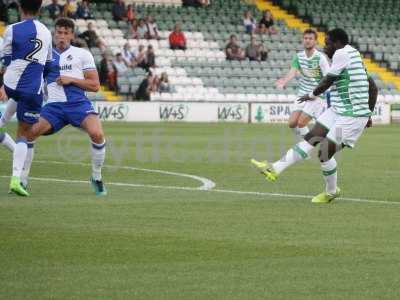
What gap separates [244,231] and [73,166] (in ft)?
28.5

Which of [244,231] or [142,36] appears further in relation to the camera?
[142,36]

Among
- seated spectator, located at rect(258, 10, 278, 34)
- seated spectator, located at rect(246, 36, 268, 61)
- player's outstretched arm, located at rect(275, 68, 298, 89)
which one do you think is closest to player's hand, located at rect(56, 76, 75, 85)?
player's outstretched arm, located at rect(275, 68, 298, 89)

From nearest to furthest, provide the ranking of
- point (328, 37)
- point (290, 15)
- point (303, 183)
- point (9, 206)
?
1. point (9, 206)
2. point (328, 37)
3. point (303, 183)
4. point (290, 15)

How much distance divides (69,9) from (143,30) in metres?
3.08

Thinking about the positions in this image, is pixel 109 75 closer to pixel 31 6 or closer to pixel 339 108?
pixel 339 108

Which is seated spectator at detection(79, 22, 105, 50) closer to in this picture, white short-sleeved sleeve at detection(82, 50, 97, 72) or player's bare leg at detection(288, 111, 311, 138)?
player's bare leg at detection(288, 111, 311, 138)

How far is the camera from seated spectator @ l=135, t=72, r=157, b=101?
37.2 metres

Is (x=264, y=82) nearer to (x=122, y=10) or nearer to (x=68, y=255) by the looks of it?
(x=122, y=10)

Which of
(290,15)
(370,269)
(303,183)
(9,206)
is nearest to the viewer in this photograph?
(370,269)

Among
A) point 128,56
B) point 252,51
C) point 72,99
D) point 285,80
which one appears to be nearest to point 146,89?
A: point 128,56

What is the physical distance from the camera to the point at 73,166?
731 inches

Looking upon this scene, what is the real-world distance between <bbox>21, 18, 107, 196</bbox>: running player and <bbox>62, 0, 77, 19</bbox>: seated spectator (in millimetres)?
24795

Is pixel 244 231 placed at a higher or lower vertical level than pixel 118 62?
higher

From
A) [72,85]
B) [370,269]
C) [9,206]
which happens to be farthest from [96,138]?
[370,269]
